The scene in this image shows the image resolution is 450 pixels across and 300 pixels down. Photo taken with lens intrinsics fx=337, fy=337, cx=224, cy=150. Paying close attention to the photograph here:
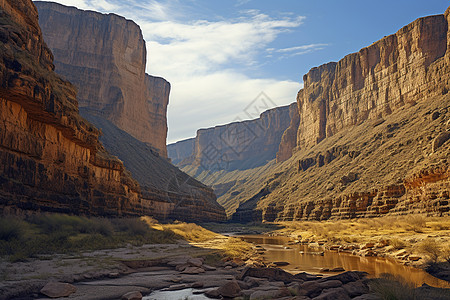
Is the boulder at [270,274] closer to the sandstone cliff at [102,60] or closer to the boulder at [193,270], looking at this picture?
the boulder at [193,270]

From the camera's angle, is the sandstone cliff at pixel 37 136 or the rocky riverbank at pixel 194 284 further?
the sandstone cliff at pixel 37 136

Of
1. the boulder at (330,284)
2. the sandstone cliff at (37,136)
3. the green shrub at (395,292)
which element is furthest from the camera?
the sandstone cliff at (37,136)

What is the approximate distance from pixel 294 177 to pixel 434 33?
43838 mm

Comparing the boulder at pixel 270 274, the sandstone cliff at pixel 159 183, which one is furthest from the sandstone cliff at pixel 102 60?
the boulder at pixel 270 274

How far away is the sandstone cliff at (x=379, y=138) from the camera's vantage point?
4003 cm

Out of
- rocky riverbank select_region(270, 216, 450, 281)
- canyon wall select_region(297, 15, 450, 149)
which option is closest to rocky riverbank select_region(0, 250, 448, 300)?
rocky riverbank select_region(270, 216, 450, 281)

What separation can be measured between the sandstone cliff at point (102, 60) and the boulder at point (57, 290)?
3118 inches

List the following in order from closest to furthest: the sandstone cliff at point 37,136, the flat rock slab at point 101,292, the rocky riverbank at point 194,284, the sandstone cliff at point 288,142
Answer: the rocky riverbank at point 194,284 → the flat rock slab at point 101,292 → the sandstone cliff at point 37,136 → the sandstone cliff at point 288,142

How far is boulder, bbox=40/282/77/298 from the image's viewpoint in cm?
804

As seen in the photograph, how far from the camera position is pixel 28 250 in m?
12.5

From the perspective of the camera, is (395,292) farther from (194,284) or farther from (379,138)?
(379,138)

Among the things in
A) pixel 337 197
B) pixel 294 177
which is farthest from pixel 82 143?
pixel 294 177

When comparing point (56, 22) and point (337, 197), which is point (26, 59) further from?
point (56, 22)

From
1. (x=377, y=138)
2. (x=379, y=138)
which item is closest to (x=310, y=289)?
(x=379, y=138)
